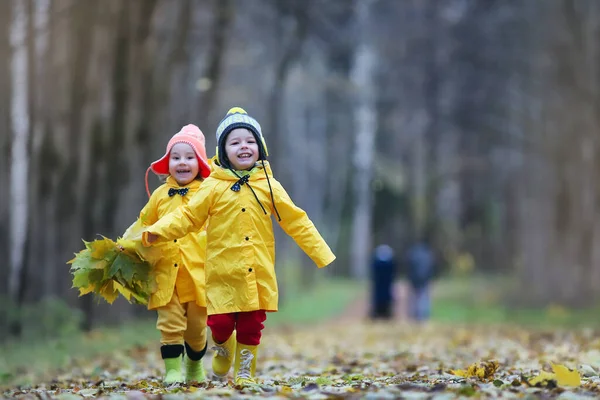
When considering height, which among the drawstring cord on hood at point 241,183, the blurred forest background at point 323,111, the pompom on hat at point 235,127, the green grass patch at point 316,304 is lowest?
the green grass patch at point 316,304

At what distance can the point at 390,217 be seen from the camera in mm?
60219

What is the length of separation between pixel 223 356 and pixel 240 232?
3.71 ft

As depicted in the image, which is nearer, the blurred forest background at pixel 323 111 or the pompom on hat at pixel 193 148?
the pompom on hat at pixel 193 148

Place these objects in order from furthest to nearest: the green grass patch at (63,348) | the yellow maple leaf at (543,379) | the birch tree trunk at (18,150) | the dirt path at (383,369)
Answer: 1. the birch tree trunk at (18,150)
2. the green grass patch at (63,348)
3. the yellow maple leaf at (543,379)
4. the dirt path at (383,369)

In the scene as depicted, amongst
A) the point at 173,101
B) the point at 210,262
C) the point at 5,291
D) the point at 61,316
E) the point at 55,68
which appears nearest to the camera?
the point at 210,262

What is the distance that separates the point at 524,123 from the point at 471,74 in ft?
10.2

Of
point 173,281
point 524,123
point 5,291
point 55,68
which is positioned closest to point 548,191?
point 524,123

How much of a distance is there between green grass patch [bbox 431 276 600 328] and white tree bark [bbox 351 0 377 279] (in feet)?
25.4

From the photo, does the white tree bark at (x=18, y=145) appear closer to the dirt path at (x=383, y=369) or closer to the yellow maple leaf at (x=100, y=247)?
the dirt path at (x=383, y=369)

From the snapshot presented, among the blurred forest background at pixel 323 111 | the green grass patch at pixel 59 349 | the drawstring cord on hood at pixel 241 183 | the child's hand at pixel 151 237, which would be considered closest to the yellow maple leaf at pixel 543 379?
the drawstring cord on hood at pixel 241 183

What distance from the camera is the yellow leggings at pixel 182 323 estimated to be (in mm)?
8922

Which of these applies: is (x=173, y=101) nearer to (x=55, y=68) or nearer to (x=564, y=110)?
(x=55, y=68)

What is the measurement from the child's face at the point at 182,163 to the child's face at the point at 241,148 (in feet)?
1.93

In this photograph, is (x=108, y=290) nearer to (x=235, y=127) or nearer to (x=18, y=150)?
(x=235, y=127)
